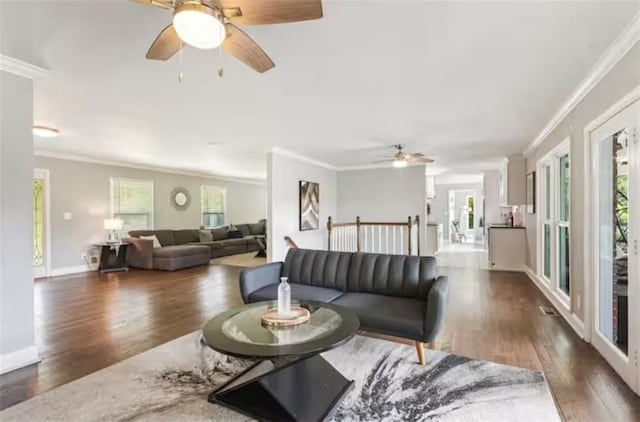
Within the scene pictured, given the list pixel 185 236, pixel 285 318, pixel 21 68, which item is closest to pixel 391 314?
pixel 285 318

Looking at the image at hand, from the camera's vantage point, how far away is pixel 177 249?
731 cm

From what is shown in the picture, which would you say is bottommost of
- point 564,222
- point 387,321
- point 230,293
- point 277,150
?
point 230,293

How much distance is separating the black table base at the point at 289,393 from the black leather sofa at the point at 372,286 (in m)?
0.66

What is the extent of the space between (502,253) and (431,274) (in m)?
4.63

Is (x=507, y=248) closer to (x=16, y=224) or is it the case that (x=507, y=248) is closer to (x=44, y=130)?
(x=16, y=224)

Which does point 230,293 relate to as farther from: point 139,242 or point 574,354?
point 574,354

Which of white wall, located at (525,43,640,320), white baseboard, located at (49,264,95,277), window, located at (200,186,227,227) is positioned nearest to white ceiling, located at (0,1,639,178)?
white wall, located at (525,43,640,320)

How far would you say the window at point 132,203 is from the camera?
7.69 metres

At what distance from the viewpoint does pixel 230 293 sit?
199 inches

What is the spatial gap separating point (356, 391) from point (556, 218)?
3.87 m

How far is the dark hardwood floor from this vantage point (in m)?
2.31

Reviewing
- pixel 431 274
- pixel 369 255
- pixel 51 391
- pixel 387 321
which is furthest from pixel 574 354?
pixel 51 391

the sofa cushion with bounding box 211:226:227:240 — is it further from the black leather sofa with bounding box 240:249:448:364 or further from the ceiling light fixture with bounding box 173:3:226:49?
the ceiling light fixture with bounding box 173:3:226:49

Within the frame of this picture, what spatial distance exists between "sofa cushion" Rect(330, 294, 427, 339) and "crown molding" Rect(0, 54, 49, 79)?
3.19m
